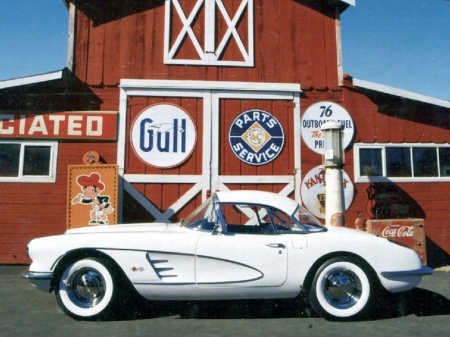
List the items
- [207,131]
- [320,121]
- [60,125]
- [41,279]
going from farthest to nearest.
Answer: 1. [320,121]
2. [207,131]
3. [60,125]
4. [41,279]

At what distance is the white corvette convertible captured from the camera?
4.09 meters

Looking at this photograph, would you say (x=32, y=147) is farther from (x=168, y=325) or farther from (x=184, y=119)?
(x=168, y=325)

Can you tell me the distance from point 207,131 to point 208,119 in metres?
0.23

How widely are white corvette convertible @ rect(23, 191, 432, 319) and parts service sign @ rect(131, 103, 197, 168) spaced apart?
335cm

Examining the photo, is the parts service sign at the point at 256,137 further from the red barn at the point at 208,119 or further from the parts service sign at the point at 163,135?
the parts service sign at the point at 163,135

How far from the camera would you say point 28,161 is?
7.32m

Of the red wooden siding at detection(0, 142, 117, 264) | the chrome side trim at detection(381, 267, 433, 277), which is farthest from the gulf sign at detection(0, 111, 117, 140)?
the chrome side trim at detection(381, 267, 433, 277)

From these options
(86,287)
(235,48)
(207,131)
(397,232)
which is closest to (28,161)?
(207,131)

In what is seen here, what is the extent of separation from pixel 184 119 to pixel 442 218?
527cm

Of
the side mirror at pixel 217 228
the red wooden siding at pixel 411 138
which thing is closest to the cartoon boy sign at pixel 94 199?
the side mirror at pixel 217 228

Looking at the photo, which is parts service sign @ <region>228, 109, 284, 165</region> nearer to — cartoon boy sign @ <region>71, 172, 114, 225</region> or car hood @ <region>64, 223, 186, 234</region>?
cartoon boy sign @ <region>71, 172, 114, 225</region>

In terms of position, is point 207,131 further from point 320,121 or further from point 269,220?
point 269,220

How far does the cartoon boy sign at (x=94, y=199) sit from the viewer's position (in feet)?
22.7

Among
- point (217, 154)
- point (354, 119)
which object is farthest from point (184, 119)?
point (354, 119)
